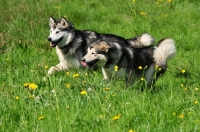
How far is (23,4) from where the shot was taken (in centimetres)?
1184

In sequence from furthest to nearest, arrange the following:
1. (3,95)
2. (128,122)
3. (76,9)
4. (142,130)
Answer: (76,9) < (3,95) < (128,122) < (142,130)

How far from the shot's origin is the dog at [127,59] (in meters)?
6.25

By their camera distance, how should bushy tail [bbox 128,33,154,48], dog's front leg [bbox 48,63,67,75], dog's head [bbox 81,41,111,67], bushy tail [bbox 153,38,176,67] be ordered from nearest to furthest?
dog's head [bbox 81,41,111,67]
bushy tail [bbox 153,38,176,67]
dog's front leg [bbox 48,63,67,75]
bushy tail [bbox 128,33,154,48]

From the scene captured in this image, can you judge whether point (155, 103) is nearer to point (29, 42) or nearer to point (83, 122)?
point (83, 122)

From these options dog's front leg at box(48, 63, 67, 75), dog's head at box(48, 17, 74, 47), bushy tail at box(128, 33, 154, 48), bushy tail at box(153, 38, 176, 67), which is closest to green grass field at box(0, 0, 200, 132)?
dog's front leg at box(48, 63, 67, 75)

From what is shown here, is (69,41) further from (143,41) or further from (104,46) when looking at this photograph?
(104,46)

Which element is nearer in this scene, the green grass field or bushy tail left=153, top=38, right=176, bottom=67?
the green grass field

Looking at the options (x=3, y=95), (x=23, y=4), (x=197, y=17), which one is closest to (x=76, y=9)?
(x=23, y=4)

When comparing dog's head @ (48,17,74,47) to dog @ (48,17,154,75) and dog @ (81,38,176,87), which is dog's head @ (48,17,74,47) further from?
dog @ (81,38,176,87)

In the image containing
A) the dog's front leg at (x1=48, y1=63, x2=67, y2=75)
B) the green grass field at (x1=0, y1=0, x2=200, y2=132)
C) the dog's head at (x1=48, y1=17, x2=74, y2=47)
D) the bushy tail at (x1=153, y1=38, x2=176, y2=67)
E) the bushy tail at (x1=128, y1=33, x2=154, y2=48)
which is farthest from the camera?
the dog's head at (x1=48, y1=17, x2=74, y2=47)

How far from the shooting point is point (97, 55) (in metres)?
6.25

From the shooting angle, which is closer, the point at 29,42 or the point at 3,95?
the point at 3,95

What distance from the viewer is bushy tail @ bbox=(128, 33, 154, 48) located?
7.47 meters

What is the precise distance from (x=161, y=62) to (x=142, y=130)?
10.2 ft
